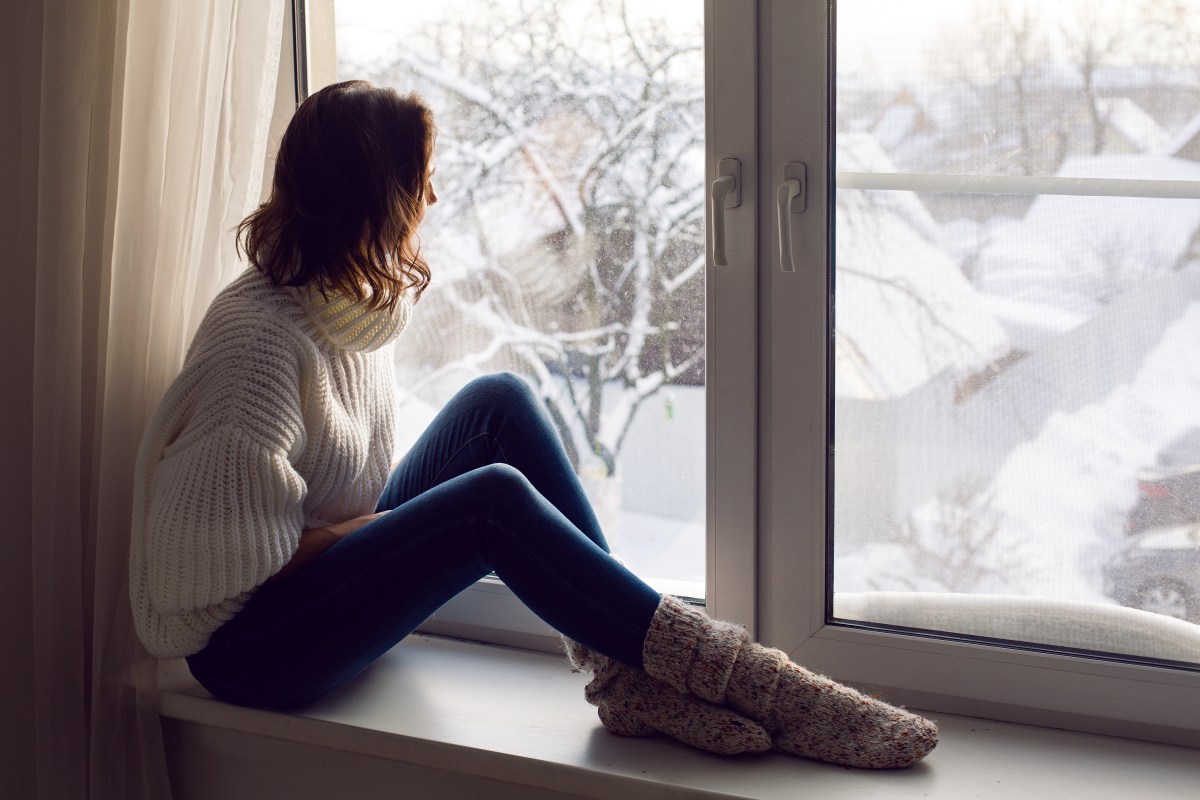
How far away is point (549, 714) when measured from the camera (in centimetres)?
130

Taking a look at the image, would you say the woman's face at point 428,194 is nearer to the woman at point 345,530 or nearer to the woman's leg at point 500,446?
the woman at point 345,530

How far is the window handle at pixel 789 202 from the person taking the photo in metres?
1.29

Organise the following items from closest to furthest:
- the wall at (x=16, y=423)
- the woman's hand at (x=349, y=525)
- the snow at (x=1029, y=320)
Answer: the snow at (x=1029, y=320) → the woman's hand at (x=349, y=525) → the wall at (x=16, y=423)

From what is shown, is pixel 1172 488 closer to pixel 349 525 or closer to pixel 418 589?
pixel 418 589

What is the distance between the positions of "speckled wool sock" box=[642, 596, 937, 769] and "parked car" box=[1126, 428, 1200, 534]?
364 mm

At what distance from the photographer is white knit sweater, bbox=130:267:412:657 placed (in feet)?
3.74

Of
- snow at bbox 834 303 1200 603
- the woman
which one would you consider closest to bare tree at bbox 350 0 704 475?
the woman

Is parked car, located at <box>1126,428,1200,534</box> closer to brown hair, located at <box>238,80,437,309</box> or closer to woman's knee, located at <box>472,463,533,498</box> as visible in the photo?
woman's knee, located at <box>472,463,533,498</box>

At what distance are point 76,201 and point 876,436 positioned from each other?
1122 millimetres

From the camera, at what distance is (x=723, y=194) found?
4.36 ft

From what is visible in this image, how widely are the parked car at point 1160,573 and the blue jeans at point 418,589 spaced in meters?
0.57

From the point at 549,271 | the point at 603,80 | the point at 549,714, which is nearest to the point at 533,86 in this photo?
the point at 603,80

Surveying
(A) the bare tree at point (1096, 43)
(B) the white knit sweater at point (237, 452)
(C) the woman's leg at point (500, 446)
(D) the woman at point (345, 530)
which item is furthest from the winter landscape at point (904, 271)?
(B) the white knit sweater at point (237, 452)

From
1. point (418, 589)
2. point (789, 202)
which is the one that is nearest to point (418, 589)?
point (418, 589)
